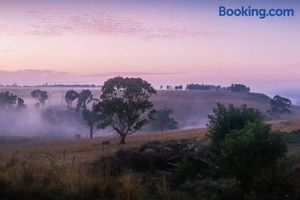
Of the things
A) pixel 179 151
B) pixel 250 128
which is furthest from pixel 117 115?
pixel 250 128

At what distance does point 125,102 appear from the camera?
56344 mm

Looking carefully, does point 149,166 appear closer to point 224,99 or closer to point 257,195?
point 257,195

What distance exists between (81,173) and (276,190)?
14.8ft

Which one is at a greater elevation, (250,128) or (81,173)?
(250,128)

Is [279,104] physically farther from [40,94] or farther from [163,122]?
[40,94]

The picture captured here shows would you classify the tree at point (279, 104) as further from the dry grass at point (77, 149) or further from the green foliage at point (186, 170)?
the green foliage at point (186, 170)

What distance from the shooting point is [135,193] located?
1086 cm

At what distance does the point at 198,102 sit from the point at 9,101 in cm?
7136

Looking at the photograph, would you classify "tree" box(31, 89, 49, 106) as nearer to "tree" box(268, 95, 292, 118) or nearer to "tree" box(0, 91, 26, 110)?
"tree" box(0, 91, 26, 110)

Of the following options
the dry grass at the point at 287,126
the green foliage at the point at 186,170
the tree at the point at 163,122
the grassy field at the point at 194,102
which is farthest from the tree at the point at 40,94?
the green foliage at the point at 186,170

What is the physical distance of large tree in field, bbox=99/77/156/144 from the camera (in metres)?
56.5

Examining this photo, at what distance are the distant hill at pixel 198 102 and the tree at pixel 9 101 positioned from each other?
46.1 metres

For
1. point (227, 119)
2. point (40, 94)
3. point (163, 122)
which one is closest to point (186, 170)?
point (227, 119)

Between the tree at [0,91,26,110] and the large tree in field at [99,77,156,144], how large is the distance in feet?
216
